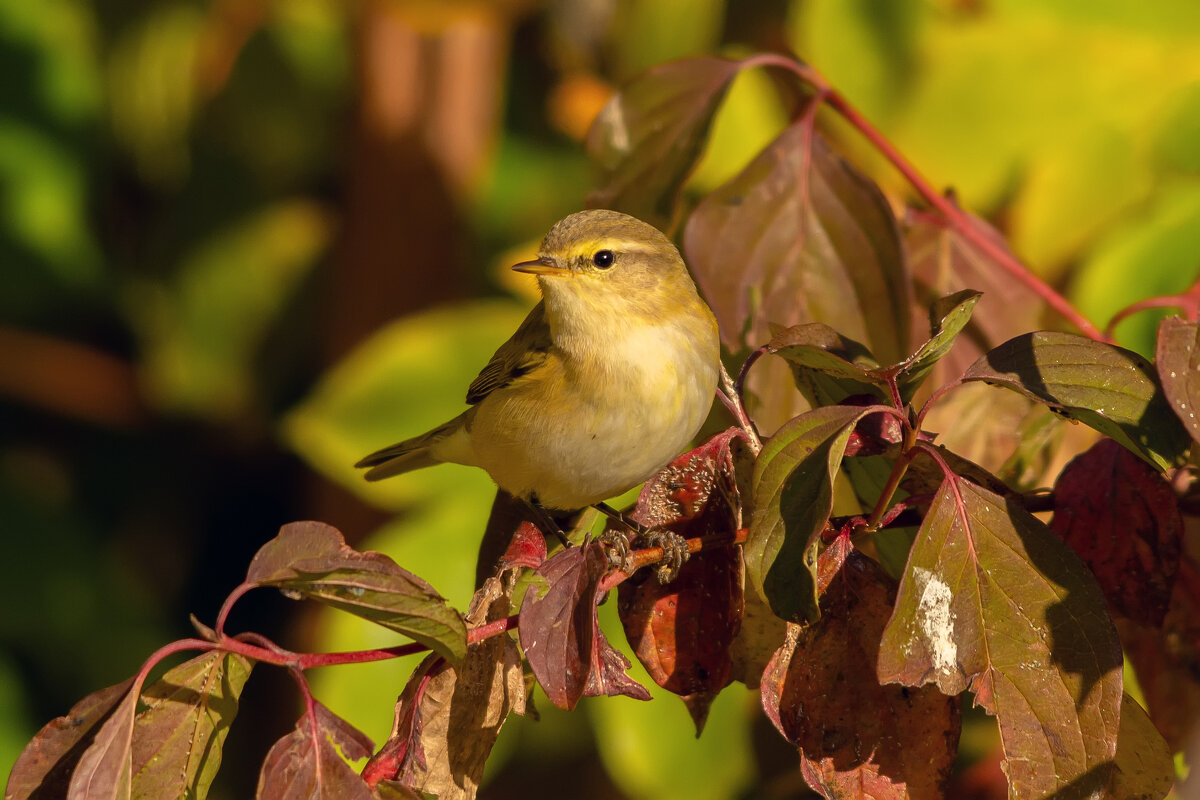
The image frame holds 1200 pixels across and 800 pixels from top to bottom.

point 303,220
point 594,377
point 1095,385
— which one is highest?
point 1095,385

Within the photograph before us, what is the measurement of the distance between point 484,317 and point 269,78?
1.29m

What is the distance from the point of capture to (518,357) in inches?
65.9

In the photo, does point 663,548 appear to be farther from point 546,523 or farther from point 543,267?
point 543,267

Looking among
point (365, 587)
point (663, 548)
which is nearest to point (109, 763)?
point (365, 587)

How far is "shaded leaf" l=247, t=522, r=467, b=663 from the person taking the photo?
0.93 m

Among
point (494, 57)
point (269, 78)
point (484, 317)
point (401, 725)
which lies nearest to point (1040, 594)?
point (401, 725)

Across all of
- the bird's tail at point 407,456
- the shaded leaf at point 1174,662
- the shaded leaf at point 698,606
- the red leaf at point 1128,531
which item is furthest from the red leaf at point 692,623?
the bird's tail at point 407,456

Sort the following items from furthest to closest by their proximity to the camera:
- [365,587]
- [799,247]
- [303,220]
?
[303,220] → [799,247] → [365,587]

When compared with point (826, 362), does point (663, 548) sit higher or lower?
lower

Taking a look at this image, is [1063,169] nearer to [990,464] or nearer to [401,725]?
[990,464]

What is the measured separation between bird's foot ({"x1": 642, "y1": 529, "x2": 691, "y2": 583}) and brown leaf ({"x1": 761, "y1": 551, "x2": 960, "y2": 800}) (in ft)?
0.41

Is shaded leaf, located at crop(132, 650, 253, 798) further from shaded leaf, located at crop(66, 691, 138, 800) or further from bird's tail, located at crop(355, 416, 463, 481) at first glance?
bird's tail, located at crop(355, 416, 463, 481)

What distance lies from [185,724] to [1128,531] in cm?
85

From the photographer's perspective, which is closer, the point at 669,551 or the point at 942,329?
the point at 942,329
